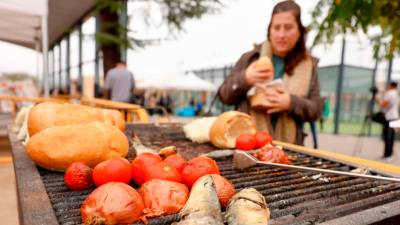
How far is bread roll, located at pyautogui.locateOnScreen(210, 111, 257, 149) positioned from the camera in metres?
2.18

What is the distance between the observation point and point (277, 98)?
252 centimetres

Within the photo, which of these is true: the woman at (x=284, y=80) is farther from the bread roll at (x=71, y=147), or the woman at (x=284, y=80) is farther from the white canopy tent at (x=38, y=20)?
the white canopy tent at (x=38, y=20)

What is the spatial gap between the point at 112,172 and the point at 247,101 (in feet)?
6.03

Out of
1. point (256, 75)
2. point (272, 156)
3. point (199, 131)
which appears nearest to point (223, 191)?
point (272, 156)

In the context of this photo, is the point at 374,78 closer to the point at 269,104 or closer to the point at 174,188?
the point at 269,104

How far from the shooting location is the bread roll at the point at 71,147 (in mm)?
1445

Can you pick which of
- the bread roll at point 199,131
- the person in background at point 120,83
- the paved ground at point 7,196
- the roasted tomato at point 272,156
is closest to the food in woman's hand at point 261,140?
the roasted tomato at point 272,156

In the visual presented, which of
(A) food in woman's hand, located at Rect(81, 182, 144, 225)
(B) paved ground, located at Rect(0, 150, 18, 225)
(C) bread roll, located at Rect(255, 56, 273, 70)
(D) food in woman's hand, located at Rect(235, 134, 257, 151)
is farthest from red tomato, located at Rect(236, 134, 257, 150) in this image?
(B) paved ground, located at Rect(0, 150, 18, 225)

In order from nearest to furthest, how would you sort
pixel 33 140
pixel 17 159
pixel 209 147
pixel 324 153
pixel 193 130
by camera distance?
pixel 33 140 → pixel 17 159 → pixel 324 153 → pixel 209 147 → pixel 193 130

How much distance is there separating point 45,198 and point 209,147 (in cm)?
137

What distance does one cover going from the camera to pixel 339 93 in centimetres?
1345

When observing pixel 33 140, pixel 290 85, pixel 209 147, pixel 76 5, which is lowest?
pixel 209 147

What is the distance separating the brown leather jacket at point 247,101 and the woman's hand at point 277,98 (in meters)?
0.05

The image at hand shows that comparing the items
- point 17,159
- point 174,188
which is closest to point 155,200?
point 174,188
